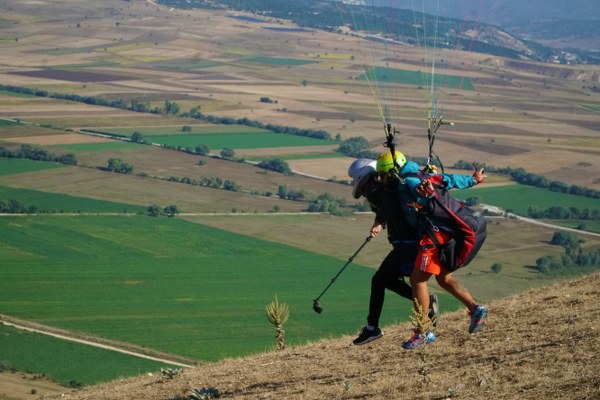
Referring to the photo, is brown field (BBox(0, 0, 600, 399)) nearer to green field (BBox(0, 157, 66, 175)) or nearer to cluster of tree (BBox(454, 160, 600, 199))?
green field (BBox(0, 157, 66, 175))

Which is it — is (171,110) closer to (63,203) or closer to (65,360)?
(63,203)

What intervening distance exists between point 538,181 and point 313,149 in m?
18.3

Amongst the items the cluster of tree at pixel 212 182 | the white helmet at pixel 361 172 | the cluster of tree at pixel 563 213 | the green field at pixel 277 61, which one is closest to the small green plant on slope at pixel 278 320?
the white helmet at pixel 361 172

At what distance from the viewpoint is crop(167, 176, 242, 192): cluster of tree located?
6044cm

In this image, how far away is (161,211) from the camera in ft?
171

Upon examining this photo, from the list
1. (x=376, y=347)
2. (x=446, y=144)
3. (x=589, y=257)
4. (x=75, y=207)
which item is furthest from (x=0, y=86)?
(x=376, y=347)

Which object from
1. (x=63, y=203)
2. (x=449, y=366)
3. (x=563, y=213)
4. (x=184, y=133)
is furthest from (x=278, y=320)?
(x=184, y=133)

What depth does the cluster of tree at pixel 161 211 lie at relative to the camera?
51500mm

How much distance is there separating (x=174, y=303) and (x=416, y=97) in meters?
86.7

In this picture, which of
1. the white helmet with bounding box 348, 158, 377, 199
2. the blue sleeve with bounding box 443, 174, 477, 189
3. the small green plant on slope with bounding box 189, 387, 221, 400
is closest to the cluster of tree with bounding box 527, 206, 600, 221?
the white helmet with bounding box 348, 158, 377, 199

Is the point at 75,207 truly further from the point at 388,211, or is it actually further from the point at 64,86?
the point at 64,86

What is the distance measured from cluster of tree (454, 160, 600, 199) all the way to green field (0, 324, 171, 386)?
40.0m

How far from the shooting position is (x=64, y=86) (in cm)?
10475

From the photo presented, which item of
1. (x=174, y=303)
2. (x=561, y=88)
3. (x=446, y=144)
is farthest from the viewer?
(x=561, y=88)
